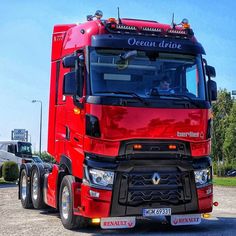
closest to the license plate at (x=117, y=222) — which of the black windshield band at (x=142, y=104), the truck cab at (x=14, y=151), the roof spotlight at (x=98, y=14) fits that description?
the black windshield band at (x=142, y=104)

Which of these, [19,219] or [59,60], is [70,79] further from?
[19,219]

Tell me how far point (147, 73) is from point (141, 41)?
0.61 meters

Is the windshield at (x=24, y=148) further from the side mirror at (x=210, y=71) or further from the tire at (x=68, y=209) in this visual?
the side mirror at (x=210, y=71)

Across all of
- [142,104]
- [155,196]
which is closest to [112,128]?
[142,104]

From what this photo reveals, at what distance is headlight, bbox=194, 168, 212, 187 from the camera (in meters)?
9.02

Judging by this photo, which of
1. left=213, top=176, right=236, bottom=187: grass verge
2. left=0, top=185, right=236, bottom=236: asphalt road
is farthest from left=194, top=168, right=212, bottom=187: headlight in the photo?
left=213, top=176, right=236, bottom=187: grass verge

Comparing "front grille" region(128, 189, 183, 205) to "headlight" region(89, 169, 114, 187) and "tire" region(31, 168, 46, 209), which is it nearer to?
"headlight" region(89, 169, 114, 187)

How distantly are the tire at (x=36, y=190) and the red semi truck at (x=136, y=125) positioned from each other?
7.89 ft

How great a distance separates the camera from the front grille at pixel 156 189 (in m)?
8.68

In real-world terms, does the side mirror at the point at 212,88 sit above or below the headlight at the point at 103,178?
above

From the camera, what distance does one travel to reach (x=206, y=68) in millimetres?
9594

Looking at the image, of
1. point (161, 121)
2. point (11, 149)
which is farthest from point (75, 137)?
point (11, 149)

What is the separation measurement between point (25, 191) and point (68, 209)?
4330 millimetres

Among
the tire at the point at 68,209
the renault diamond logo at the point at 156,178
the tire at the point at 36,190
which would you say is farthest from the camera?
the tire at the point at 36,190
